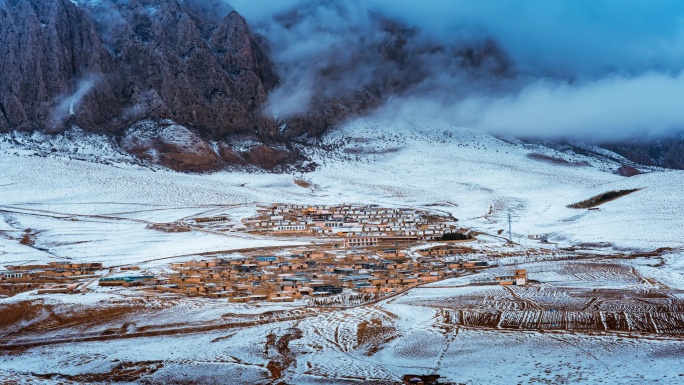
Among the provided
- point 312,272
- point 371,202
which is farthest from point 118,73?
point 312,272

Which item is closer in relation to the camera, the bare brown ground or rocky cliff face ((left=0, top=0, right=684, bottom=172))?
the bare brown ground

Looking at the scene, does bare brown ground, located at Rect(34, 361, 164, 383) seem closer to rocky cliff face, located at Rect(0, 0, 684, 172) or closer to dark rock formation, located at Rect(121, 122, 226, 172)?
dark rock formation, located at Rect(121, 122, 226, 172)

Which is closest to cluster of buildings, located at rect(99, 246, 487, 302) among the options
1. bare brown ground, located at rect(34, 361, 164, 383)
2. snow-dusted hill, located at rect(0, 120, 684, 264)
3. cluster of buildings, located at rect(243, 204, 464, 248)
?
snow-dusted hill, located at rect(0, 120, 684, 264)

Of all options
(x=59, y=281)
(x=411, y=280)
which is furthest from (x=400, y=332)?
(x=59, y=281)

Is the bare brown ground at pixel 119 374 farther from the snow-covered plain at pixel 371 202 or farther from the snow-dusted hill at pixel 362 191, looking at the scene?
the snow-dusted hill at pixel 362 191

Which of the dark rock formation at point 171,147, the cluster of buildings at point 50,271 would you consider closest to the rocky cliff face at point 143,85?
the dark rock formation at point 171,147

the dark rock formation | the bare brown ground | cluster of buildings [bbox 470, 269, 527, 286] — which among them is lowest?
the bare brown ground

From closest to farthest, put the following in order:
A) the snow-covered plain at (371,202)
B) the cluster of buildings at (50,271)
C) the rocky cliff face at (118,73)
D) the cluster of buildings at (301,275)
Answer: the snow-covered plain at (371,202) < the cluster of buildings at (301,275) < the cluster of buildings at (50,271) < the rocky cliff face at (118,73)

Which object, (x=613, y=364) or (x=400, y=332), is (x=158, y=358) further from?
(x=613, y=364)
